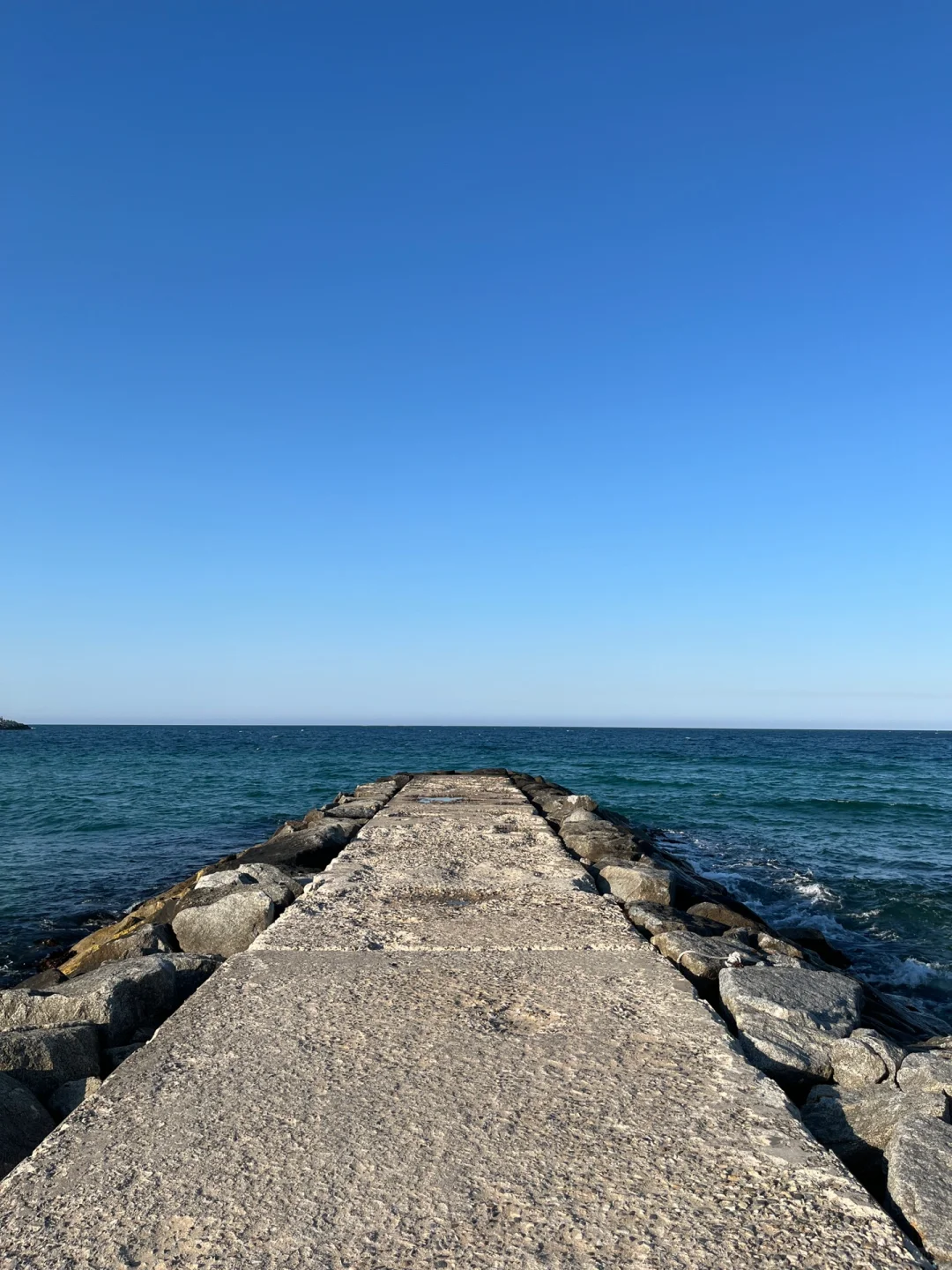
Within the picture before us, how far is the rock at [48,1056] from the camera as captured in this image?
2648 millimetres

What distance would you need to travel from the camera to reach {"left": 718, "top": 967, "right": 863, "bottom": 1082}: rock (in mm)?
2814

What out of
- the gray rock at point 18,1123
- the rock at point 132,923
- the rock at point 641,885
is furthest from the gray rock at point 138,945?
the rock at point 641,885

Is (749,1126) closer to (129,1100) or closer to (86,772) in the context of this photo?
(129,1100)

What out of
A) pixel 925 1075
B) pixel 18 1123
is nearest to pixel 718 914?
pixel 925 1075

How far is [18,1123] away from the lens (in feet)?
7.64

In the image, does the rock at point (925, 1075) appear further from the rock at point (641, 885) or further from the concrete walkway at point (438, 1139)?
the rock at point (641, 885)

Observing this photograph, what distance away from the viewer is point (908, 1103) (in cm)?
248

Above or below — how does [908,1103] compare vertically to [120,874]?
above

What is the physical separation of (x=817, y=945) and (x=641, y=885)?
8.23 feet

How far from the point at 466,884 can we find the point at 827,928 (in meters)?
5.12

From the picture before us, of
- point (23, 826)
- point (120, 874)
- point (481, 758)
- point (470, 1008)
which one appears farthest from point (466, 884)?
point (481, 758)

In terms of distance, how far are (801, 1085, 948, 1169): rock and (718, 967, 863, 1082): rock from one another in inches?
5.4

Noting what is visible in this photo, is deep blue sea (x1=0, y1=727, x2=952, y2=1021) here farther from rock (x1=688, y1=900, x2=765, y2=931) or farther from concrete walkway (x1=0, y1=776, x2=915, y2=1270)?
concrete walkway (x1=0, y1=776, x2=915, y2=1270)

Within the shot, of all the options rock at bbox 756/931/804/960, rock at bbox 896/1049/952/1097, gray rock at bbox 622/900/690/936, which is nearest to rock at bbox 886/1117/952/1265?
rock at bbox 896/1049/952/1097
